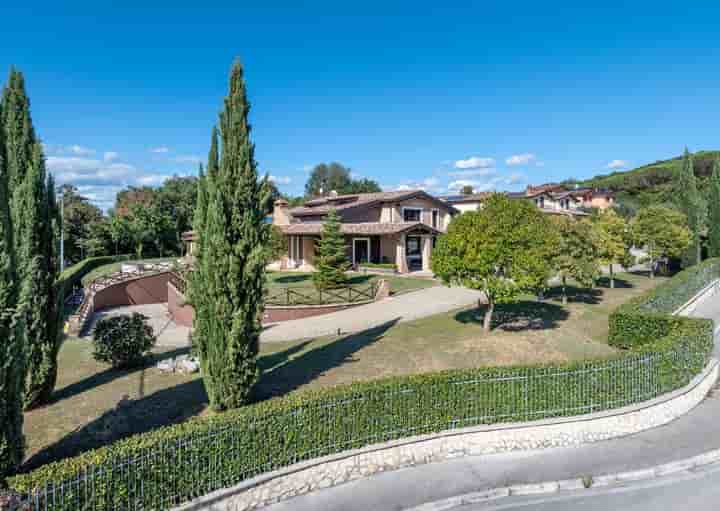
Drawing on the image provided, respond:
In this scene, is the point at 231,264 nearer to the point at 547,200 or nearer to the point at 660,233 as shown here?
the point at 660,233

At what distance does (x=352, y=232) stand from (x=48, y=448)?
26.1 meters

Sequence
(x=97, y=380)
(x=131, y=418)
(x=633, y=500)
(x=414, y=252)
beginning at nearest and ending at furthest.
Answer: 1. (x=633, y=500)
2. (x=131, y=418)
3. (x=97, y=380)
4. (x=414, y=252)

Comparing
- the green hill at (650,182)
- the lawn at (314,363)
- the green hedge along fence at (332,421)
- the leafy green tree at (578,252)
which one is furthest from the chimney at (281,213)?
the green hill at (650,182)

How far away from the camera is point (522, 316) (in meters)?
18.4

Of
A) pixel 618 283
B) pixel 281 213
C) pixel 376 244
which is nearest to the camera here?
pixel 618 283

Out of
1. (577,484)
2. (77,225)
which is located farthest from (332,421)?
(77,225)

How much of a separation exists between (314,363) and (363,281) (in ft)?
53.5

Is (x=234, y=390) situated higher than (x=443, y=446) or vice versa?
(x=234, y=390)

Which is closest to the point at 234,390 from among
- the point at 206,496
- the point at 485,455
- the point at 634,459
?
the point at 206,496

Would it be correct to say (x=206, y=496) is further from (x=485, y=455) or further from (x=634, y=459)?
(x=634, y=459)

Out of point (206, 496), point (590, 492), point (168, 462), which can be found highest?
point (168, 462)

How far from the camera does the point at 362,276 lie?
31.8 metres

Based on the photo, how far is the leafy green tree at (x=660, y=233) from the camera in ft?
99.4

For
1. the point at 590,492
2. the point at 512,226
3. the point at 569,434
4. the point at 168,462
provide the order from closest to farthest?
the point at 168,462 → the point at 590,492 → the point at 569,434 → the point at 512,226
